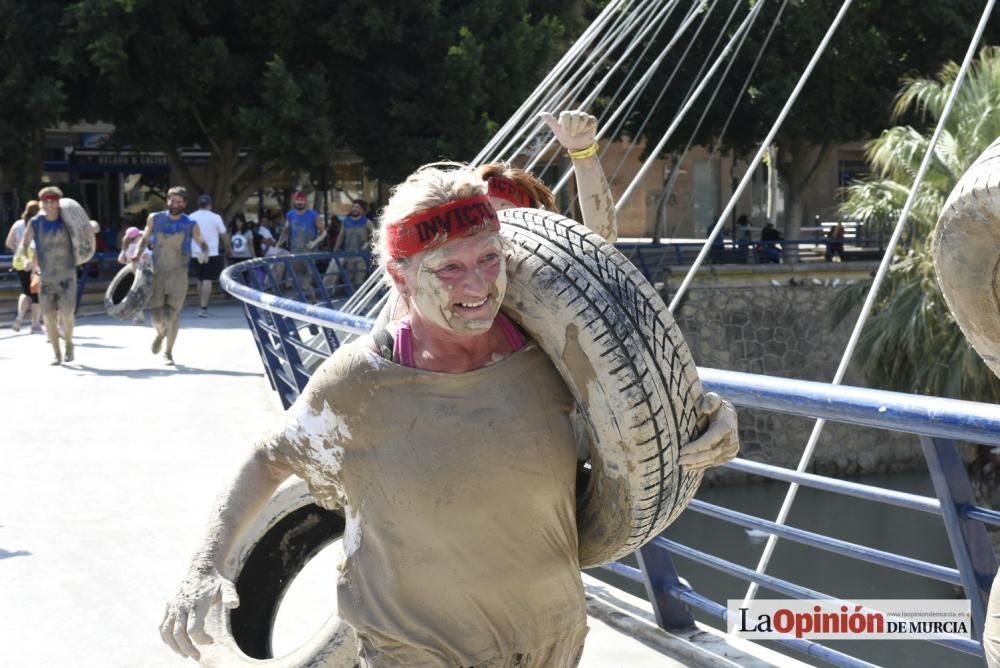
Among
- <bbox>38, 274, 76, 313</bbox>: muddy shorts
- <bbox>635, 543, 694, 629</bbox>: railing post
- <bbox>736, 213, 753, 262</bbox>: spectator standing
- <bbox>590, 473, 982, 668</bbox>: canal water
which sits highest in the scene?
<bbox>635, 543, 694, 629</bbox>: railing post

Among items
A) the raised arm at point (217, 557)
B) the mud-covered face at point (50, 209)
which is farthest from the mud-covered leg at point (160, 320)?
the raised arm at point (217, 557)

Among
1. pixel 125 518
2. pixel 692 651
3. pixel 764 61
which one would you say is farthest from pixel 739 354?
pixel 692 651

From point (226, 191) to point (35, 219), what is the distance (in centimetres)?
1478

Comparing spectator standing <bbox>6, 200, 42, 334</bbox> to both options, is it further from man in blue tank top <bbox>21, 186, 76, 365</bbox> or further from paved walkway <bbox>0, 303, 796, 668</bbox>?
paved walkway <bbox>0, 303, 796, 668</bbox>

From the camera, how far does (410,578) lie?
7.59ft

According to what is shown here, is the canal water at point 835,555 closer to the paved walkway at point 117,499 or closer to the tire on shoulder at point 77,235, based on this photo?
the paved walkway at point 117,499

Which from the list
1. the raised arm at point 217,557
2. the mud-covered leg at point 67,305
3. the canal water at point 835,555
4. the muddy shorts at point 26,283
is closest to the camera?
the raised arm at point 217,557

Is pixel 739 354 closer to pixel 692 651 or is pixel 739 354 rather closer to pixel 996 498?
pixel 996 498

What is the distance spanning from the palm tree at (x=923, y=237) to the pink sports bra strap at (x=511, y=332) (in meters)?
15.9

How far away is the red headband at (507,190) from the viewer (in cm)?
319

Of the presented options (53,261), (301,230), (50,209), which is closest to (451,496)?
(53,261)

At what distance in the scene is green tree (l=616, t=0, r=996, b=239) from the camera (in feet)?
94.3

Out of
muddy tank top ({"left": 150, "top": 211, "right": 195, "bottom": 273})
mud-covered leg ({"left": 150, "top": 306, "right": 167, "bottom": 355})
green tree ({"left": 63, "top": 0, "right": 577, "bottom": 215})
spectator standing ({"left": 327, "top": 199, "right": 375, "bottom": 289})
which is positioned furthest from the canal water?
green tree ({"left": 63, "top": 0, "right": 577, "bottom": 215})

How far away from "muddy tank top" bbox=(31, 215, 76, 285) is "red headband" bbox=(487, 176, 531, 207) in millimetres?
10364
